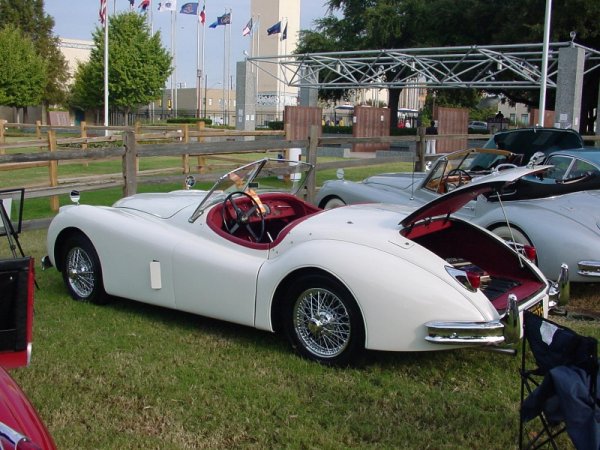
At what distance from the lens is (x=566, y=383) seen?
9.37ft

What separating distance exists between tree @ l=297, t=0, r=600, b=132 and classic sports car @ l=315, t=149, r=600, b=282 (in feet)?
78.1

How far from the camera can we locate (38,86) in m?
54.6

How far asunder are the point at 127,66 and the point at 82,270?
49.2 metres

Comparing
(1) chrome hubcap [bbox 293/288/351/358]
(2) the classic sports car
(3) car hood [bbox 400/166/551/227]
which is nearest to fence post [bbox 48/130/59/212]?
(2) the classic sports car

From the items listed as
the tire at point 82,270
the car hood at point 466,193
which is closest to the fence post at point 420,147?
the car hood at point 466,193

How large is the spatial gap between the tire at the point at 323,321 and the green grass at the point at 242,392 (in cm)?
11

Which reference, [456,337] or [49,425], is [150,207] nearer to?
[49,425]

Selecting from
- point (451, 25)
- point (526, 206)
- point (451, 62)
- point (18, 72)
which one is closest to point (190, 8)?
point (18, 72)

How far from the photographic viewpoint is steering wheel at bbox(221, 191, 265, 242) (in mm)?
5629

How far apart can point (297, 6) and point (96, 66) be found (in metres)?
34.6

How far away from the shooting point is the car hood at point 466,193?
14.8ft

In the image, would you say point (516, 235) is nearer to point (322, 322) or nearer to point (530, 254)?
point (530, 254)

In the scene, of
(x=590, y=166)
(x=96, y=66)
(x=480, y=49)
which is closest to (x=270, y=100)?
(x=96, y=66)

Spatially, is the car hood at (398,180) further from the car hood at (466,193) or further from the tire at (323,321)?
the tire at (323,321)
